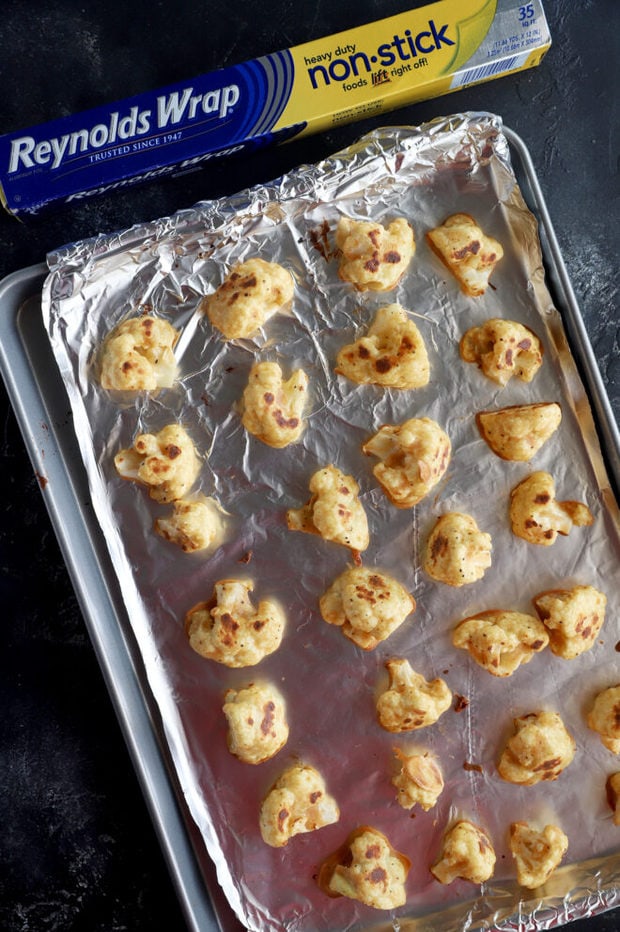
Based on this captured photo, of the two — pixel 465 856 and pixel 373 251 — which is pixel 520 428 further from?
pixel 465 856

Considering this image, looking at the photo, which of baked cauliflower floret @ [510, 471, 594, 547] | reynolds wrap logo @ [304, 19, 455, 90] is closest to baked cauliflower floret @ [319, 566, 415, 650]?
baked cauliflower floret @ [510, 471, 594, 547]

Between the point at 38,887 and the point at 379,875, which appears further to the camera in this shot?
the point at 38,887

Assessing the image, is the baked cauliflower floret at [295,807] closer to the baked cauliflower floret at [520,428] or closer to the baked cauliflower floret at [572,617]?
the baked cauliflower floret at [572,617]

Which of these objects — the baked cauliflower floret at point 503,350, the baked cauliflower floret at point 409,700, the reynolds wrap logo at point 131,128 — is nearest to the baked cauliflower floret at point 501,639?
the baked cauliflower floret at point 409,700

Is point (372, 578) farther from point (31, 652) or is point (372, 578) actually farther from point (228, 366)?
point (31, 652)

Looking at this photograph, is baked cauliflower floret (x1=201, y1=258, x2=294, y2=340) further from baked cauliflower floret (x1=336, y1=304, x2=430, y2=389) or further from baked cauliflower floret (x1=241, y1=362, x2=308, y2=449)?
baked cauliflower floret (x1=336, y1=304, x2=430, y2=389)

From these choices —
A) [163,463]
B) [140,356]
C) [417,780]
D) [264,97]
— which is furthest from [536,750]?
[264,97]

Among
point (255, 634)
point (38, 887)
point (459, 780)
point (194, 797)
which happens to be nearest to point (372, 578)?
point (255, 634)
